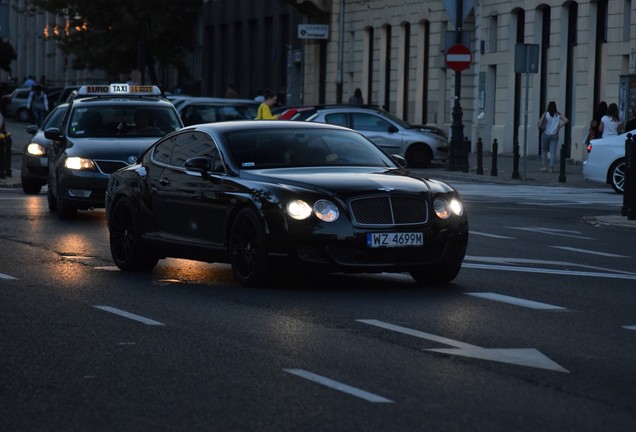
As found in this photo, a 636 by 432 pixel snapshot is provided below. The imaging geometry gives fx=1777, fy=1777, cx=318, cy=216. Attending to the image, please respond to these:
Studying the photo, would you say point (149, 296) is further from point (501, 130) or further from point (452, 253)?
point (501, 130)

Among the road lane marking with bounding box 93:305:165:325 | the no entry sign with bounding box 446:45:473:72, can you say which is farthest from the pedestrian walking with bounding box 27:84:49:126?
the road lane marking with bounding box 93:305:165:325

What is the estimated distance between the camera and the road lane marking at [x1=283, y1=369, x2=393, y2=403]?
827 cm

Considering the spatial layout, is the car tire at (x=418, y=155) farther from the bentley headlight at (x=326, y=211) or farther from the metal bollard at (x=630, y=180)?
the bentley headlight at (x=326, y=211)

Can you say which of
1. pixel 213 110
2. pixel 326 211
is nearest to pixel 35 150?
pixel 213 110

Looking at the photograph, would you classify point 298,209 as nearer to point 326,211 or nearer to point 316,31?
point 326,211

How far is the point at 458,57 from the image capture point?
3900 cm

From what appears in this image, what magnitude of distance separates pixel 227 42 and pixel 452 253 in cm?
6287

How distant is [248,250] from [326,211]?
796 mm

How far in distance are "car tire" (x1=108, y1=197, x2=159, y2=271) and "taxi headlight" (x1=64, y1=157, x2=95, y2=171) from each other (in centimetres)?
631

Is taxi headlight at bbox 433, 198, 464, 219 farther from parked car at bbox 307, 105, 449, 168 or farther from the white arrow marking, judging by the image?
parked car at bbox 307, 105, 449, 168

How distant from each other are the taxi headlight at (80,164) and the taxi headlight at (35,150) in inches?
235

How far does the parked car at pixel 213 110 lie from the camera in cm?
3909

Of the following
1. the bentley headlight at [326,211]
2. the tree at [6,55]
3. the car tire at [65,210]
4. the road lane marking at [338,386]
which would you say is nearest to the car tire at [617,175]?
the car tire at [65,210]

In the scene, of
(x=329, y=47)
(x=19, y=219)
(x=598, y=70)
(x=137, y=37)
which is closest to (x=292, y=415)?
(x=19, y=219)
